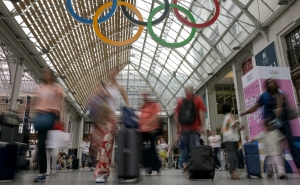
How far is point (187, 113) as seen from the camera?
14.7 feet

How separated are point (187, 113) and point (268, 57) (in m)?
8.91

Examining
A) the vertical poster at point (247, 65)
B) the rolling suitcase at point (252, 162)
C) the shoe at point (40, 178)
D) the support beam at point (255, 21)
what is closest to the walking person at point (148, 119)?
the shoe at point (40, 178)

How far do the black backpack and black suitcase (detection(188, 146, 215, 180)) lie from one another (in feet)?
1.73

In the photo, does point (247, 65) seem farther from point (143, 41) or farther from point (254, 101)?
point (143, 41)

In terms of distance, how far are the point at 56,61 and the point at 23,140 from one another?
47.3ft

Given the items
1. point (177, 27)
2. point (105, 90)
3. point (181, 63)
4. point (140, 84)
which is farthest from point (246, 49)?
point (140, 84)

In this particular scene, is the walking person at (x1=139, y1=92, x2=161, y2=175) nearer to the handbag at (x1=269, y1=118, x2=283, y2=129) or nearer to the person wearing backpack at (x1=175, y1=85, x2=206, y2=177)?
the person wearing backpack at (x1=175, y1=85, x2=206, y2=177)

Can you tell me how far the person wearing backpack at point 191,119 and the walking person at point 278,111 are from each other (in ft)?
3.47

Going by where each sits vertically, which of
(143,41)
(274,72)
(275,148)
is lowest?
(275,148)

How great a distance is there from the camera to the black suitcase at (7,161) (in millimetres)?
3561

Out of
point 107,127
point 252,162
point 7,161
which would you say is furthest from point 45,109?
point 252,162

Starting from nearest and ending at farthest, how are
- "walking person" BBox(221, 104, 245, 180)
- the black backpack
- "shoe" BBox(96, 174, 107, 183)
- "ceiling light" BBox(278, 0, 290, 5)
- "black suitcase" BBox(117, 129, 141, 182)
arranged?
1. "black suitcase" BBox(117, 129, 141, 182)
2. "shoe" BBox(96, 174, 107, 183)
3. "walking person" BBox(221, 104, 245, 180)
4. the black backpack
5. "ceiling light" BBox(278, 0, 290, 5)

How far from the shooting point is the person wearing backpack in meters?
4.46

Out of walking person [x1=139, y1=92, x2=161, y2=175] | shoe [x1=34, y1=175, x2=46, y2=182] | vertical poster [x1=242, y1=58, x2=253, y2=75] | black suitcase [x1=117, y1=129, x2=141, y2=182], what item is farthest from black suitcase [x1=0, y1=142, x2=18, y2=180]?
vertical poster [x1=242, y1=58, x2=253, y2=75]
